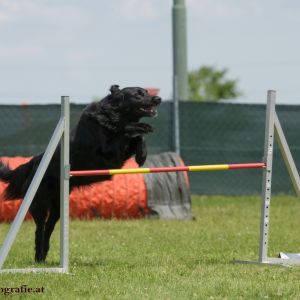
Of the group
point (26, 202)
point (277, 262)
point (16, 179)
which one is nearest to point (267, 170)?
point (277, 262)

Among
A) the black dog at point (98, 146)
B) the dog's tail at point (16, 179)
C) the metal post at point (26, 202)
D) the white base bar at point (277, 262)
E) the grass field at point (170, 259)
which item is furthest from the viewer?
the dog's tail at point (16, 179)

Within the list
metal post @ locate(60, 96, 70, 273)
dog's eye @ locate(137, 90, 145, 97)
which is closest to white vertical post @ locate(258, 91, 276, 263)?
dog's eye @ locate(137, 90, 145, 97)

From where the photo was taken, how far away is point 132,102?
7.95m

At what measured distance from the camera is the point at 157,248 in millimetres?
8875

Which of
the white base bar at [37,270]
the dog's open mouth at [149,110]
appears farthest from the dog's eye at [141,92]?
the white base bar at [37,270]

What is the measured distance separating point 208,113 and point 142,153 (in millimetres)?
7356

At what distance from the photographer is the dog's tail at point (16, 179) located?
803 centimetres

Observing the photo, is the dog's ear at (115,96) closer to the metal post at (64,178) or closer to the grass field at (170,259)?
the metal post at (64,178)

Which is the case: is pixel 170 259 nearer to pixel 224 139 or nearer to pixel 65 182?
pixel 65 182

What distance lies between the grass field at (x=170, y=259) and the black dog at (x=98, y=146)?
1.70 ft

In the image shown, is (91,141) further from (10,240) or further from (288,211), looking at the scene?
(288,211)

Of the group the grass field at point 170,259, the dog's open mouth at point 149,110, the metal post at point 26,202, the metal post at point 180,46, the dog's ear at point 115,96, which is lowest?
the grass field at point 170,259

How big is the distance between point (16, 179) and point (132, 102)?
1.29m

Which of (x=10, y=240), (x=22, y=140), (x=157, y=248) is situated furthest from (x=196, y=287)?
(x=22, y=140)
